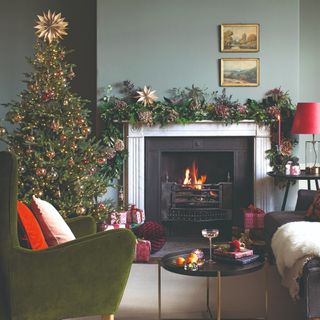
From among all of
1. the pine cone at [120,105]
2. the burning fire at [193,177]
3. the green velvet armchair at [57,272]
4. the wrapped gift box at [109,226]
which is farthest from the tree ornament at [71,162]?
the green velvet armchair at [57,272]

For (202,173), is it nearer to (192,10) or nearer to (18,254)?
(192,10)

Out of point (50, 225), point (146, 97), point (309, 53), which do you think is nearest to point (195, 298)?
point (50, 225)

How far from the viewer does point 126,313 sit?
11.9ft

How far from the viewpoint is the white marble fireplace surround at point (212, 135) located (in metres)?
5.90

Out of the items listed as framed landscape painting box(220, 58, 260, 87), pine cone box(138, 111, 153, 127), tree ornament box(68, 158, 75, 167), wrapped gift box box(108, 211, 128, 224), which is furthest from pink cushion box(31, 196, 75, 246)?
framed landscape painting box(220, 58, 260, 87)

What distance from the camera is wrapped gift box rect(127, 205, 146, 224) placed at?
5.70 meters

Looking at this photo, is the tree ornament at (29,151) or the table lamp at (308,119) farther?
the table lamp at (308,119)

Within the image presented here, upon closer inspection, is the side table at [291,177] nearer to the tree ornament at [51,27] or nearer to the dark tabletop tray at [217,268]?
the dark tabletop tray at [217,268]

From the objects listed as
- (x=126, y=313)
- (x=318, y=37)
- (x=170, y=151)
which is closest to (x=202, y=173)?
(x=170, y=151)

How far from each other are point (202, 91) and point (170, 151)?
700 mm

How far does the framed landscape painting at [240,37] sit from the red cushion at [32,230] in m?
3.45

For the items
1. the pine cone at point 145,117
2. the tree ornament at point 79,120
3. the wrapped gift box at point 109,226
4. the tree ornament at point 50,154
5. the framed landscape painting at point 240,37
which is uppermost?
the framed landscape painting at point 240,37

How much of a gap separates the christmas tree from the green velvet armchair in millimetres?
2267

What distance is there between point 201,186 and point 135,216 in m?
0.83
